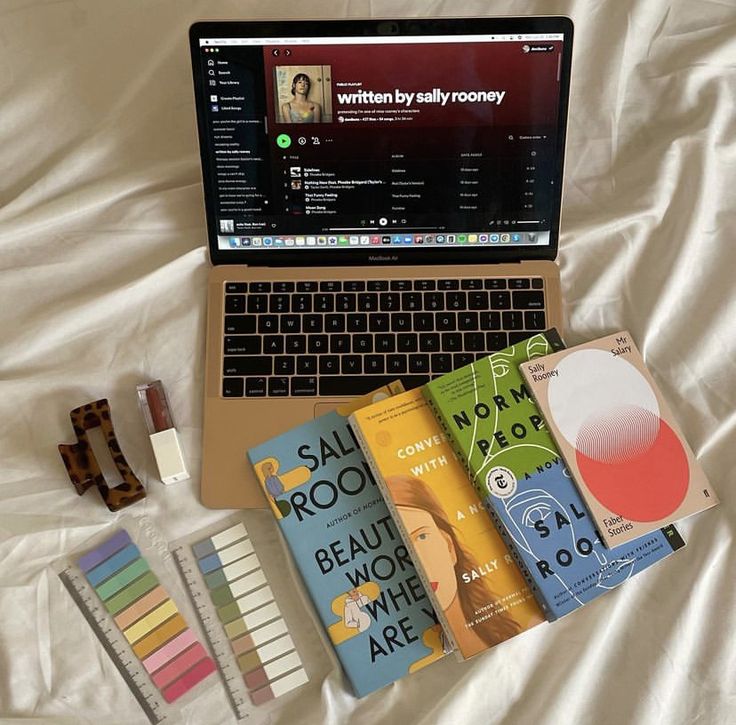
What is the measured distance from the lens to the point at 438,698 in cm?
71

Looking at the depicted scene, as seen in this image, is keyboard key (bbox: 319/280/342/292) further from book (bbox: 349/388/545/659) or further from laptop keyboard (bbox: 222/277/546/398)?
book (bbox: 349/388/545/659)

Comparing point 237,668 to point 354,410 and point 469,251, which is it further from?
point 469,251

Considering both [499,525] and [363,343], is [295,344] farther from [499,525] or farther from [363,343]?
[499,525]

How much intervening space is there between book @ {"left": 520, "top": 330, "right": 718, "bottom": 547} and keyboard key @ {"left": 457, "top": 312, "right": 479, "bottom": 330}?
0.08 metres

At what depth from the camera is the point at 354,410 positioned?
76 cm

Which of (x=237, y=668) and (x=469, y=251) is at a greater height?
(x=469, y=251)

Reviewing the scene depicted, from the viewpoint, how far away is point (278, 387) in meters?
0.79

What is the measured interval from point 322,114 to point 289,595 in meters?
0.46

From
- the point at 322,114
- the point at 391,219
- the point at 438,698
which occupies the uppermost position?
the point at 322,114

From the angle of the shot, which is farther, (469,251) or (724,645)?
(469,251)

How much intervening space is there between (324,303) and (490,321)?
0.55 ft

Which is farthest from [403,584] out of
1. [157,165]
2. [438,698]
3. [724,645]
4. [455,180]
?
[157,165]

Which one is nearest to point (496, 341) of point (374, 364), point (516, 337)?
point (516, 337)

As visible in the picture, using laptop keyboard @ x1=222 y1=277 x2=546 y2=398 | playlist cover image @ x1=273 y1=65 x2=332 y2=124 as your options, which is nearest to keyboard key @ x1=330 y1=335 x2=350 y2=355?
laptop keyboard @ x1=222 y1=277 x2=546 y2=398
